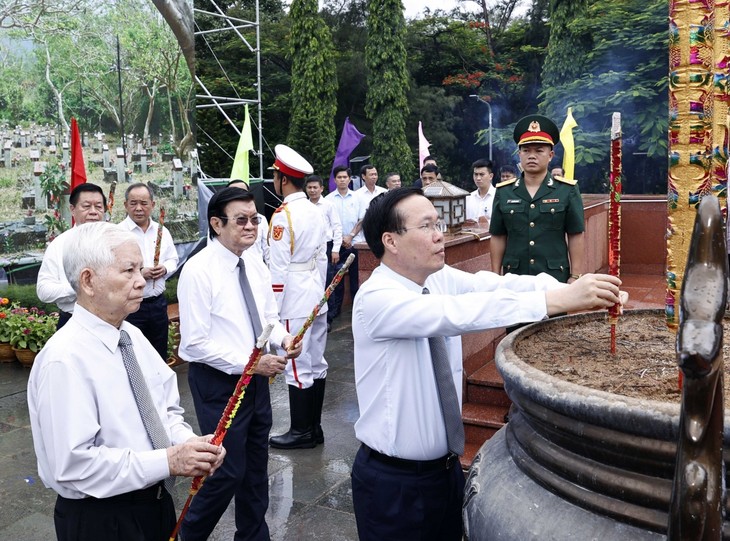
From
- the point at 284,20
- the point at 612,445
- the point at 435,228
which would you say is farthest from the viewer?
the point at 284,20

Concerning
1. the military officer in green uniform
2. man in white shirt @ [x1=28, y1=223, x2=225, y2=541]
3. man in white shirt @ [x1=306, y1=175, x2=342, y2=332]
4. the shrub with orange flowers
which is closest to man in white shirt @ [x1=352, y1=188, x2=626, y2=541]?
man in white shirt @ [x1=28, y1=223, x2=225, y2=541]

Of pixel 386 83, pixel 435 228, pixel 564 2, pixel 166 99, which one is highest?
pixel 564 2

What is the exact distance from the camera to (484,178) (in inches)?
342

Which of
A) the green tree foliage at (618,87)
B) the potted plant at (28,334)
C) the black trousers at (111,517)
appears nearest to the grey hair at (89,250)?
the black trousers at (111,517)

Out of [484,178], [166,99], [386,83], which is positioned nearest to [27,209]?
[166,99]

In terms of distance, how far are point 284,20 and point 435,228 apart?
100 ft

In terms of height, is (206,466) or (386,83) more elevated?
(386,83)

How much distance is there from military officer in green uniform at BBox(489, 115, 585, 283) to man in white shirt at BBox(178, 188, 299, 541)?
68.4 inches

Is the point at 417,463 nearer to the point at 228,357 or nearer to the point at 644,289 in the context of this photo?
the point at 228,357

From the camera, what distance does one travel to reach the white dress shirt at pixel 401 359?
2262 mm

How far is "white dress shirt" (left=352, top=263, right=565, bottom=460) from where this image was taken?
226 centimetres

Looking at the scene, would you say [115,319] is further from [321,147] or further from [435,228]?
[321,147]

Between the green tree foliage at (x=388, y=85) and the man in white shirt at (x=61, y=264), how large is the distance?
900 inches

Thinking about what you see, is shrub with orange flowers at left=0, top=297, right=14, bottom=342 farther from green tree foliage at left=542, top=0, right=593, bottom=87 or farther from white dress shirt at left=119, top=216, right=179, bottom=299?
green tree foliage at left=542, top=0, right=593, bottom=87
